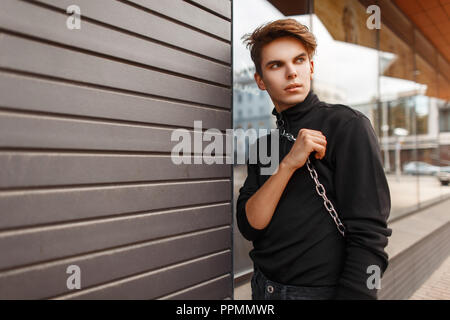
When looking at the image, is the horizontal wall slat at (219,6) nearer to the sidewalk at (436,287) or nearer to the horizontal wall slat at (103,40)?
the horizontal wall slat at (103,40)

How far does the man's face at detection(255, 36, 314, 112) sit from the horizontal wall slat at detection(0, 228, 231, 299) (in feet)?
3.75

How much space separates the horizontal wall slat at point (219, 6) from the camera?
229 centimetres

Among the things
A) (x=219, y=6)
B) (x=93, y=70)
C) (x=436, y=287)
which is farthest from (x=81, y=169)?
(x=436, y=287)

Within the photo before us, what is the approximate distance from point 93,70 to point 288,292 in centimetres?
152

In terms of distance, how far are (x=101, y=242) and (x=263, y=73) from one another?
126 centimetres

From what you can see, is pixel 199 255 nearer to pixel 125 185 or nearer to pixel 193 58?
pixel 125 185

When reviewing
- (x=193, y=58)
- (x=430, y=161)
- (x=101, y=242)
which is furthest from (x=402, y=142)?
(x=101, y=242)

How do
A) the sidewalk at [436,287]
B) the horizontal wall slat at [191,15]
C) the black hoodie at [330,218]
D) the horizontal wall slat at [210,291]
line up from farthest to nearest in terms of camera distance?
the sidewalk at [436,287], the horizontal wall slat at [210,291], the horizontal wall slat at [191,15], the black hoodie at [330,218]

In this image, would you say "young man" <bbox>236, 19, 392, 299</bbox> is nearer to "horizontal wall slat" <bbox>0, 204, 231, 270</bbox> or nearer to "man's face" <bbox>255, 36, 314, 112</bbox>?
"man's face" <bbox>255, 36, 314, 112</bbox>

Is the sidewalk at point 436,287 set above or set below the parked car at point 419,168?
below

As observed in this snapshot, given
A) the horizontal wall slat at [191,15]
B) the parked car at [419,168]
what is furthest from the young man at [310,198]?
the parked car at [419,168]

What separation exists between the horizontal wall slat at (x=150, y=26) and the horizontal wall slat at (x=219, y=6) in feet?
0.73

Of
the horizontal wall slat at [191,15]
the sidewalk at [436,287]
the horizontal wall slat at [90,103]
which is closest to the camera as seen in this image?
the horizontal wall slat at [90,103]

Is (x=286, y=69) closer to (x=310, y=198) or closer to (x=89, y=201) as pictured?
(x=310, y=198)
